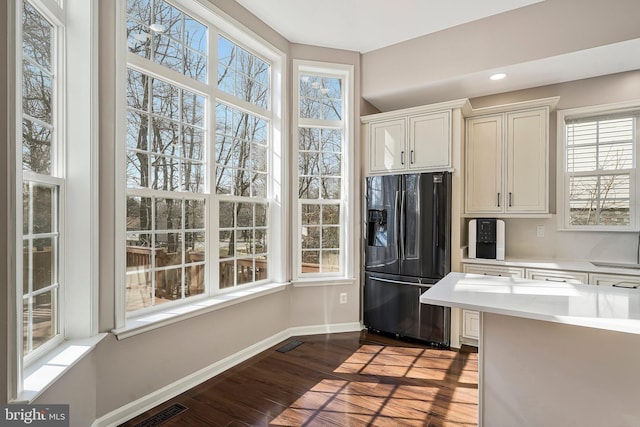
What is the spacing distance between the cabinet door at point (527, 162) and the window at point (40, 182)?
12.2ft

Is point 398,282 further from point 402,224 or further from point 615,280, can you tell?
point 615,280

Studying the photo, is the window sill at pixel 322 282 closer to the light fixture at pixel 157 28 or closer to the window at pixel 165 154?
the window at pixel 165 154

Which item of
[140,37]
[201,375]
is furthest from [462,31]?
[201,375]

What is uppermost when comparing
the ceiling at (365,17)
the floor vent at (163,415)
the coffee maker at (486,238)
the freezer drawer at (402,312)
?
the ceiling at (365,17)

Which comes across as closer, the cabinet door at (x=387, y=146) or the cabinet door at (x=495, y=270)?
the cabinet door at (x=495, y=270)

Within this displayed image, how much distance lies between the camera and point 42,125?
5.49ft

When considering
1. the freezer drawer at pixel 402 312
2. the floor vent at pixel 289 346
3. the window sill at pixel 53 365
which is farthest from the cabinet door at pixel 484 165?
the window sill at pixel 53 365

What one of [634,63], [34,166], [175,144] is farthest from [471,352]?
[34,166]

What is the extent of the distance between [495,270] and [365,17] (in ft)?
8.92

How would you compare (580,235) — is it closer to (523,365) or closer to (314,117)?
(523,365)

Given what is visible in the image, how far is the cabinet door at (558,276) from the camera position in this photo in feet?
9.18

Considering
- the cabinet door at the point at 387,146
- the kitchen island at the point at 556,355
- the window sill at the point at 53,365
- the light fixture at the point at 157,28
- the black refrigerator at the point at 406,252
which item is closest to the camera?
the window sill at the point at 53,365

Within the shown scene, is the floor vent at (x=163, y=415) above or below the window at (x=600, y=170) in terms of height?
below

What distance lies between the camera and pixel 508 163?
130 inches
